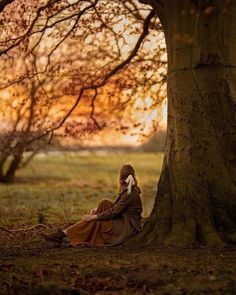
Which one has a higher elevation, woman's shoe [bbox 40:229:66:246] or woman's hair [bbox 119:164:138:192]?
woman's hair [bbox 119:164:138:192]

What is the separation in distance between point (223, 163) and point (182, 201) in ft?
2.93

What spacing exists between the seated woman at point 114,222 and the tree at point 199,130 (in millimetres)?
335

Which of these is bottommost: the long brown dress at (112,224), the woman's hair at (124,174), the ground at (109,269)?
the ground at (109,269)

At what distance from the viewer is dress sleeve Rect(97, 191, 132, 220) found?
392 inches

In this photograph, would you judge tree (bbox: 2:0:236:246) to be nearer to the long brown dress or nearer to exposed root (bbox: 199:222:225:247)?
exposed root (bbox: 199:222:225:247)

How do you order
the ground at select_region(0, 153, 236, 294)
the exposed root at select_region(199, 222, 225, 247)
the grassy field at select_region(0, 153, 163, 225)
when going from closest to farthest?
the ground at select_region(0, 153, 236, 294), the exposed root at select_region(199, 222, 225, 247), the grassy field at select_region(0, 153, 163, 225)

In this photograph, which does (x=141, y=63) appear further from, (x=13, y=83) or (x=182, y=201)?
(x=182, y=201)

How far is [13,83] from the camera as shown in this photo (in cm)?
1437

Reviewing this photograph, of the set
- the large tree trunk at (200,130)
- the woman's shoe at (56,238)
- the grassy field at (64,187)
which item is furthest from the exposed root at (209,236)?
the grassy field at (64,187)

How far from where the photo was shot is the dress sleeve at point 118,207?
9.97 m

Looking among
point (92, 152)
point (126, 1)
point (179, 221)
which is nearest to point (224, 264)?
point (179, 221)

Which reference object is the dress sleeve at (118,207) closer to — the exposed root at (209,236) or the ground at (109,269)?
the ground at (109,269)

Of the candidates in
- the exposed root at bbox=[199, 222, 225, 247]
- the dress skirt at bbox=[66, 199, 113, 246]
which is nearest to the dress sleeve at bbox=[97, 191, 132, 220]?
the dress skirt at bbox=[66, 199, 113, 246]

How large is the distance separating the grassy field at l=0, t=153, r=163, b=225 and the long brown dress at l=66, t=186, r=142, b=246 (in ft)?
14.6
